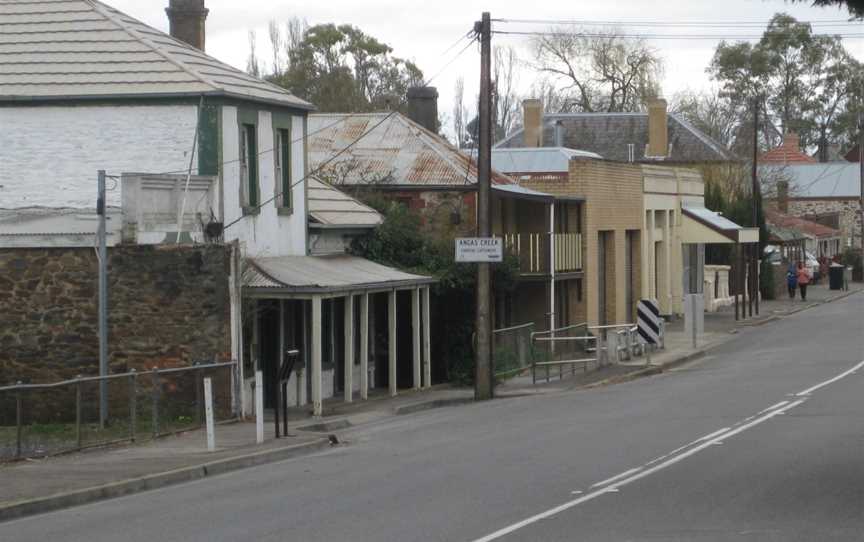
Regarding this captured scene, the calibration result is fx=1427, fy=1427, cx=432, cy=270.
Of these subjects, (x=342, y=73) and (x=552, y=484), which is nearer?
(x=552, y=484)

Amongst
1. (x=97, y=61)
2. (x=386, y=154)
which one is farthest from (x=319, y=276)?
(x=386, y=154)

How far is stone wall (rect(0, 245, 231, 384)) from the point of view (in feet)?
72.7

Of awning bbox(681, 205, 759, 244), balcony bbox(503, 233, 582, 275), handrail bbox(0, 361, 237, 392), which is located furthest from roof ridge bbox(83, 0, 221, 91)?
awning bbox(681, 205, 759, 244)

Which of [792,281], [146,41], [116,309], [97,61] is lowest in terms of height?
[116,309]

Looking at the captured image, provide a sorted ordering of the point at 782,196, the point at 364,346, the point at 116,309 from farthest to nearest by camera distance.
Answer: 1. the point at 782,196
2. the point at 364,346
3. the point at 116,309

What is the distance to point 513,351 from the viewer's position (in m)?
32.7

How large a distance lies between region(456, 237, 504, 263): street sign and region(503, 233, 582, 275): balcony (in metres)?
8.78

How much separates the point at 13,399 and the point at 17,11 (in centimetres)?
853

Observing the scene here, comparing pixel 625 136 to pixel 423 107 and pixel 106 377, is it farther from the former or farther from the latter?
pixel 106 377

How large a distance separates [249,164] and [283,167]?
1636 mm

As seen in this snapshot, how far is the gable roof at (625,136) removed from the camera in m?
73.2

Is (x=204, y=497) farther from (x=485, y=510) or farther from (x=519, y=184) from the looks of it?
(x=519, y=184)

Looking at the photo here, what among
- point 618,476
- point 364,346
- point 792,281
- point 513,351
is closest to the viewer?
point 618,476

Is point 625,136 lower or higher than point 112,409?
higher
